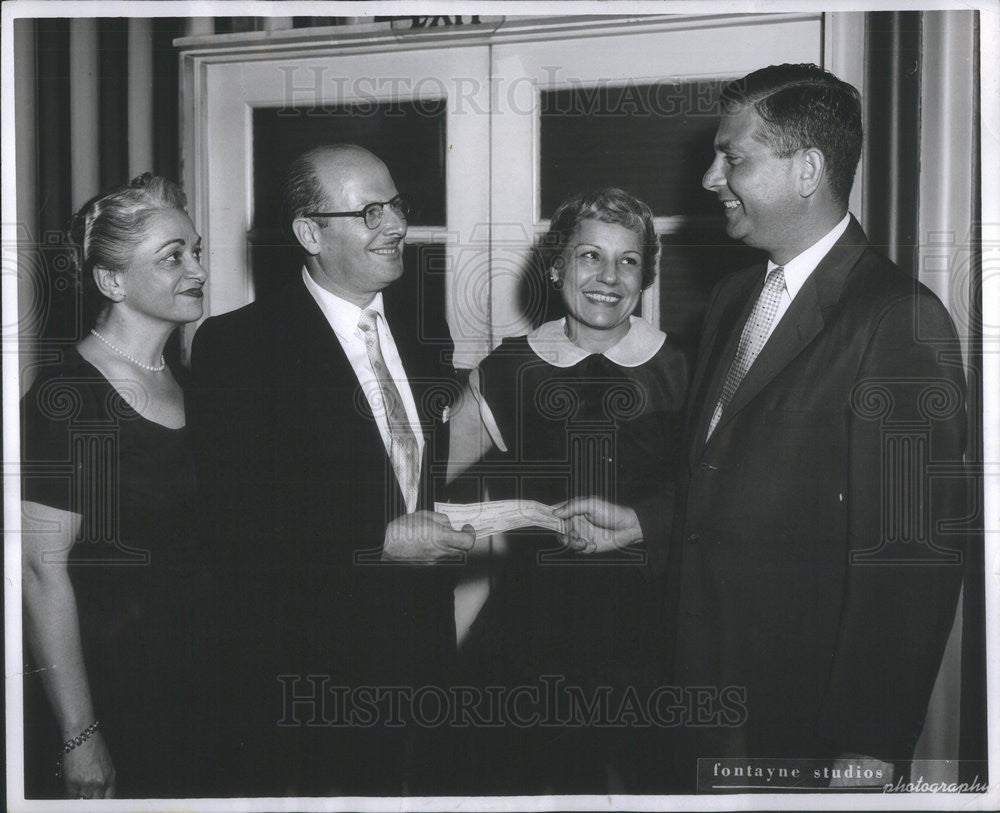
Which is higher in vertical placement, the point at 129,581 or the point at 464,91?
the point at 464,91

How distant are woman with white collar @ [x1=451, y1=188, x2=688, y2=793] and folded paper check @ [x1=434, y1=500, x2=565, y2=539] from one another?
1 centimetres

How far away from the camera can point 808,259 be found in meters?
1.31

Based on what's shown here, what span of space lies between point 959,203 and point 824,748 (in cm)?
84

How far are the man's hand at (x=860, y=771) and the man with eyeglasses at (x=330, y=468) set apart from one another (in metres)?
0.61

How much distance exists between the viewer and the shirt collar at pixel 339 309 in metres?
1.38

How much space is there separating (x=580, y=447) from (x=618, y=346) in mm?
161

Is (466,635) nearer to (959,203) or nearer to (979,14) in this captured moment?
(959,203)

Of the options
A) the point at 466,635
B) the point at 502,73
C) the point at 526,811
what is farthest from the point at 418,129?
the point at 526,811

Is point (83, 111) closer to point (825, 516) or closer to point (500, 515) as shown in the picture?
point (500, 515)

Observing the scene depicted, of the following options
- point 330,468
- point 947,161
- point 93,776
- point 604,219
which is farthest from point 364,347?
point 947,161

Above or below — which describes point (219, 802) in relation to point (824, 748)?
below

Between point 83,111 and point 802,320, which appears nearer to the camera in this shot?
point 802,320

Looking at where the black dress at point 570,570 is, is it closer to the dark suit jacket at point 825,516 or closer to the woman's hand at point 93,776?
the dark suit jacket at point 825,516

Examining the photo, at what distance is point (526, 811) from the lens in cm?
140
